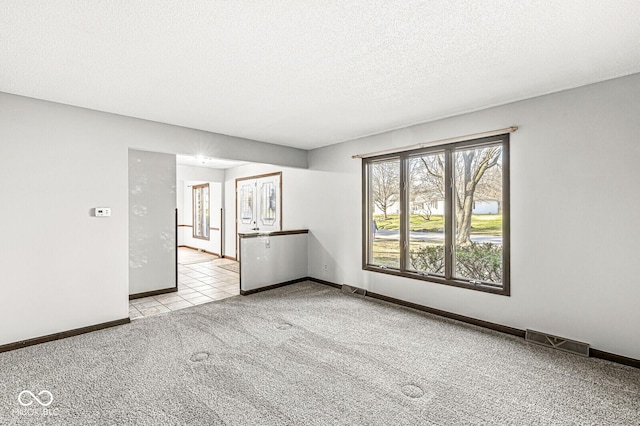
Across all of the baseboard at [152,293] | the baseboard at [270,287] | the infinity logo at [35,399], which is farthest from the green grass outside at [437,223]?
the infinity logo at [35,399]

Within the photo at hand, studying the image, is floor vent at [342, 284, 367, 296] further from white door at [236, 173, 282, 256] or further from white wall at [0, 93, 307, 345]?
white wall at [0, 93, 307, 345]

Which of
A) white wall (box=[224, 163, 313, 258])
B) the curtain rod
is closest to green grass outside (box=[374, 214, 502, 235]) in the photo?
the curtain rod

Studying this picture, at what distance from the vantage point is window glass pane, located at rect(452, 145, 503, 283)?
3588 millimetres

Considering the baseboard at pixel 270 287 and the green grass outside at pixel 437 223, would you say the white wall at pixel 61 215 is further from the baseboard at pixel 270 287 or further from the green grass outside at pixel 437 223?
the green grass outside at pixel 437 223

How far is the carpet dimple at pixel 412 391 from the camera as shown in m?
2.29

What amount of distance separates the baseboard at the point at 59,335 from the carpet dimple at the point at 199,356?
4.63 ft

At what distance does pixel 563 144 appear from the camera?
3.05 m

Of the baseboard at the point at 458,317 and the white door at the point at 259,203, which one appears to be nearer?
the baseboard at the point at 458,317

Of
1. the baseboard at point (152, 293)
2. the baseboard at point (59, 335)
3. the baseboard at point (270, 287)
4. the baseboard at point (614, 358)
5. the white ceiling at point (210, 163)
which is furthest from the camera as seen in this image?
the white ceiling at point (210, 163)

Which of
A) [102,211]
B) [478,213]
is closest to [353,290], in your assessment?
[478,213]

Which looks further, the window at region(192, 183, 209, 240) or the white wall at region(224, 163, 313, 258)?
the window at region(192, 183, 209, 240)

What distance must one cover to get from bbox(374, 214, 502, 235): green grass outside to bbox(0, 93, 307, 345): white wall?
11.0 ft

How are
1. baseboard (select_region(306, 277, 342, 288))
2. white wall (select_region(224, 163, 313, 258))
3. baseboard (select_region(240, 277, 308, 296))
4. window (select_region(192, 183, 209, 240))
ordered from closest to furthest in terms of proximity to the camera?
baseboard (select_region(240, 277, 308, 296)), baseboard (select_region(306, 277, 342, 288)), white wall (select_region(224, 163, 313, 258)), window (select_region(192, 183, 209, 240))

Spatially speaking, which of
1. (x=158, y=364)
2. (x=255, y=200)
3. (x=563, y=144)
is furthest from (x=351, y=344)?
(x=255, y=200)
